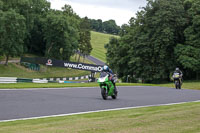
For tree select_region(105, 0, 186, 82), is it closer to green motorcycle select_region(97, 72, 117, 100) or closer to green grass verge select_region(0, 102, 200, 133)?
green motorcycle select_region(97, 72, 117, 100)

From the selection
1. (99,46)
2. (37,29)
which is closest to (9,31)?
(37,29)

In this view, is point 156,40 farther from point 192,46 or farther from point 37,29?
point 37,29

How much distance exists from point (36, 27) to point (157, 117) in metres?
69.3

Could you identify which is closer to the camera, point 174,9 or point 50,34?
point 174,9

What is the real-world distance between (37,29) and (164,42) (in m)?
37.5

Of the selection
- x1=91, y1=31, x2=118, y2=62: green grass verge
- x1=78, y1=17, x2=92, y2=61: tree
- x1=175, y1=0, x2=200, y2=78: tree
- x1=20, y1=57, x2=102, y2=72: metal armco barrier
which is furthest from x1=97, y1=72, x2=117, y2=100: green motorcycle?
x1=91, y1=31, x2=118, y2=62: green grass verge

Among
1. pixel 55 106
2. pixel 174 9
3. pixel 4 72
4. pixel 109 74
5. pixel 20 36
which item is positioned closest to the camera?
pixel 55 106

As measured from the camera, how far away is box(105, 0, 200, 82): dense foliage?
46.9m

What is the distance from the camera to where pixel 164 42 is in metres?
47.4

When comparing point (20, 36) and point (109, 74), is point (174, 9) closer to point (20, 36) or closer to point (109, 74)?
point (20, 36)

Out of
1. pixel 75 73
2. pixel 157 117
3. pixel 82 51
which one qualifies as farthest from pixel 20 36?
pixel 157 117

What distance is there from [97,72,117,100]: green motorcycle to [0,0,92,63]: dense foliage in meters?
42.2

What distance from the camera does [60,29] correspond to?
226 ft

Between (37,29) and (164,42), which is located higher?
(37,29)
